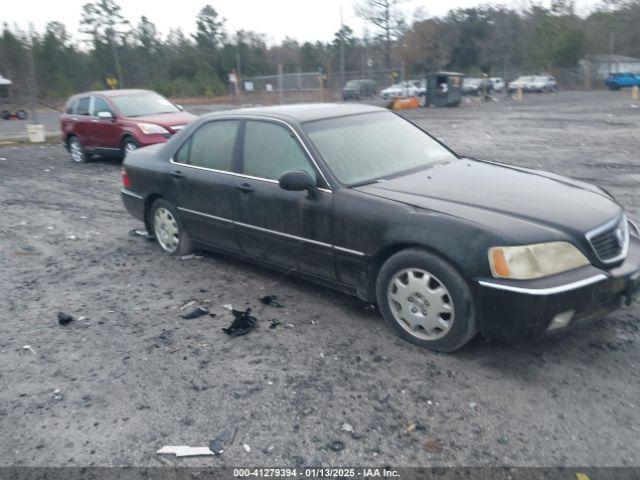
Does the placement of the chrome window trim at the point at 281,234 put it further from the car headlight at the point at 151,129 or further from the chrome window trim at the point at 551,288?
the car headlight at the point at 151,129

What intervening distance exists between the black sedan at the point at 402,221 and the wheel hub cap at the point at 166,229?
13 centimetres

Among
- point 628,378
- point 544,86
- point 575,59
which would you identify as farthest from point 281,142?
point 575,59

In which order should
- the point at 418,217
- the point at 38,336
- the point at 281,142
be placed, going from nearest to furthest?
the point at 418,217 < the point at 38,336 < the point at 281,142

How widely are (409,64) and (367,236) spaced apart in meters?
51.1

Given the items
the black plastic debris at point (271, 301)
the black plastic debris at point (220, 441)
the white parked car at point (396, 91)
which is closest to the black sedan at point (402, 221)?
the black plastic debris at point (271, 301)

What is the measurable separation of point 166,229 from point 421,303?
11.1 feet

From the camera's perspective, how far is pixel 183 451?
A: 304 cm

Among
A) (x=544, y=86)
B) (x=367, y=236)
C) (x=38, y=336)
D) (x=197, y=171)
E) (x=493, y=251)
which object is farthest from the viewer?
(x=544, y=86)

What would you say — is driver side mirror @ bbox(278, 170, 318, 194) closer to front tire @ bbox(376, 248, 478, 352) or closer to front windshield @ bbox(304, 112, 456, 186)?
front windshield @ bbox(304, 112, 456, 186)

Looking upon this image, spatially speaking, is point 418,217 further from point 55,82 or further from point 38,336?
point 55,82

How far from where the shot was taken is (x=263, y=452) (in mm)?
3012

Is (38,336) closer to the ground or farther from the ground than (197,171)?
closer to the ground

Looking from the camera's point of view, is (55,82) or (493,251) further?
(55,82)

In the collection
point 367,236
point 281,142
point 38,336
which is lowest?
point 38,336
